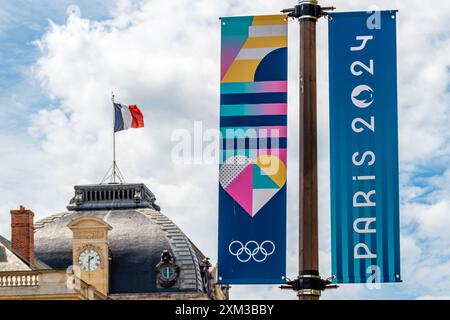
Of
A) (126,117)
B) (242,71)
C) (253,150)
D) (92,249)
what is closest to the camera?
(253,150)

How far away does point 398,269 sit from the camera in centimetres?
2266

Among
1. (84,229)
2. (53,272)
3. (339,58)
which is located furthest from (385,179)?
(84,229)

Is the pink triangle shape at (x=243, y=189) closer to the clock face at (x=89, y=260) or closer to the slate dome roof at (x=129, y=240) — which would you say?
the clock face at (x=89, y=260)

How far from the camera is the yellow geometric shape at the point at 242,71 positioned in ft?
76.9

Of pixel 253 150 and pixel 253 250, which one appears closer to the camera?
pixel 253 250

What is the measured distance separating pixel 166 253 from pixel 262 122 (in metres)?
67.9

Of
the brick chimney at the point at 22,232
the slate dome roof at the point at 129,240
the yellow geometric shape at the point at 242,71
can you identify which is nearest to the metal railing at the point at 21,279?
the brick chimney at the point at 22,232

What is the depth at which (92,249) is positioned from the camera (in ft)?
282

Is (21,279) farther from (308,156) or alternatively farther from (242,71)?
(308,156)

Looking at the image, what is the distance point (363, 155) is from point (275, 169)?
1374 millimetres

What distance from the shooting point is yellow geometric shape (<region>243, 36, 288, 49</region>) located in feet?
77.0

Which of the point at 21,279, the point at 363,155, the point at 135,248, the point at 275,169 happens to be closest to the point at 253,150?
the point at 275,169

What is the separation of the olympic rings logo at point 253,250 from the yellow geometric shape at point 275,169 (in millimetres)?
950

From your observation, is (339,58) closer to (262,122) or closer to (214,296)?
(262,122)
